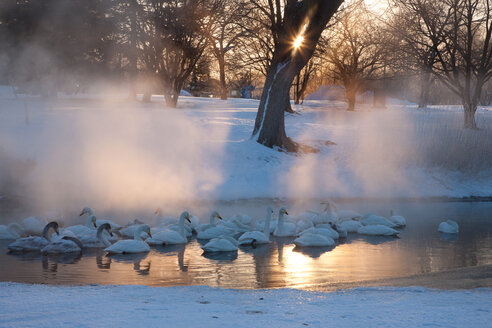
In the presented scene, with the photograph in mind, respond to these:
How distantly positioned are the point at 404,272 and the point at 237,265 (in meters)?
2.84

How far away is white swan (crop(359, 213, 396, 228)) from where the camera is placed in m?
13.9

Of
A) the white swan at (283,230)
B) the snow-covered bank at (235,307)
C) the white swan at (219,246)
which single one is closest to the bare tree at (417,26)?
the white swan at (283,230)

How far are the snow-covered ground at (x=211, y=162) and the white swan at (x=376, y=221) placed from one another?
478 cm

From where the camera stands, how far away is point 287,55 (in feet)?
71.0

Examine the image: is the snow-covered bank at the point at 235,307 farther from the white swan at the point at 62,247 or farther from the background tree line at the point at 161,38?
the background tree line at the point at 161,38

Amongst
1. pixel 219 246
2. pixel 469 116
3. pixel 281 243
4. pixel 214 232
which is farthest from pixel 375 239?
pixel 469 116

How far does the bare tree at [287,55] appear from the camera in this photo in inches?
823

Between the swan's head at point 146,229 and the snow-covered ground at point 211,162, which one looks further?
the snow-covered ground at point 211,162

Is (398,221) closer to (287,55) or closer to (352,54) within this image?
(287,55)

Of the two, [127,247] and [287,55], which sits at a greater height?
[287,55]

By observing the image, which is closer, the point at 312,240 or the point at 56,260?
the point at 56,260

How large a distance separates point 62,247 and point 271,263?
4096mm

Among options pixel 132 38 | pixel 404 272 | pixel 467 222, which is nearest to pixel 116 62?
pixel 132 38

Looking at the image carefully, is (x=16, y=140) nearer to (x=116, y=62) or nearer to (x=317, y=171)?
(x=317, y=171)
